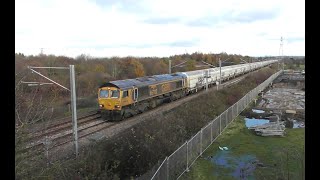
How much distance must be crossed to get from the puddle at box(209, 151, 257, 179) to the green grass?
60mm

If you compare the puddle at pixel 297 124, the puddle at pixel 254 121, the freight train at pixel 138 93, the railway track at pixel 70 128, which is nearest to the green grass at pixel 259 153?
the puddle at pixel 254 121

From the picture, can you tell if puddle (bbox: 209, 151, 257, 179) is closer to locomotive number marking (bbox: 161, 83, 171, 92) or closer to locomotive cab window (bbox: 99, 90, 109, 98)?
locomotive cab window (bbox: 99, 90, 109, 98)

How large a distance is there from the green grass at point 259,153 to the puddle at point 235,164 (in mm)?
60

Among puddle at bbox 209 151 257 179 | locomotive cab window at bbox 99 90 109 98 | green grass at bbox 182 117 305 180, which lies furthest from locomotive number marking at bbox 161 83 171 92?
puddle at bbox 209 151 257 179

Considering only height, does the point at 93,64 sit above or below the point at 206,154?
above

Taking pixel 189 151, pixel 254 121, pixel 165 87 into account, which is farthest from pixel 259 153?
pixel 165 87

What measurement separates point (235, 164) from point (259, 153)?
2644 millimetres

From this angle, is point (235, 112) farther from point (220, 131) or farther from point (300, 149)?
point (300, 149)

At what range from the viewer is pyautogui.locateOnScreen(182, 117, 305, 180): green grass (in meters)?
14.5

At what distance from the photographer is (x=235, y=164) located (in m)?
16.0

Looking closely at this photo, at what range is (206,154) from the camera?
17.4 meters
